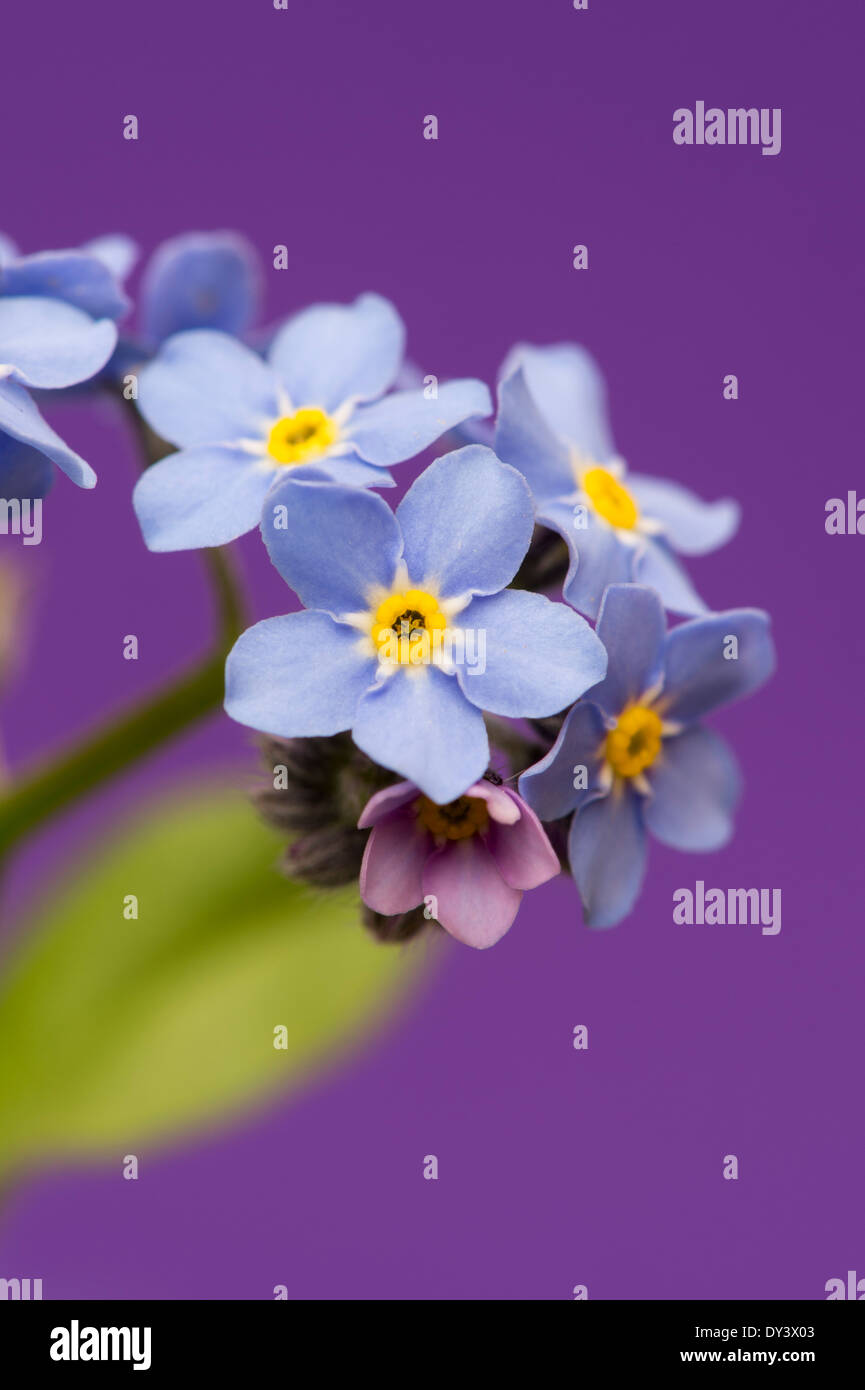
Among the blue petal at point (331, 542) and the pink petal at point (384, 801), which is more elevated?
the blue petal at point (331, 542)

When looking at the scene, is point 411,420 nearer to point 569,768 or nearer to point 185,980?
point 569,768

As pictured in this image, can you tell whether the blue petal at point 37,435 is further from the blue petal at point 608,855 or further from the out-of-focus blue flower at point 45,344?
the blue petal at point 608,855

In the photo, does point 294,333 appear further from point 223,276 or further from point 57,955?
point 57,955

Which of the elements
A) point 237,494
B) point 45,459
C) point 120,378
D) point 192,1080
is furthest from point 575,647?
point 192,1080

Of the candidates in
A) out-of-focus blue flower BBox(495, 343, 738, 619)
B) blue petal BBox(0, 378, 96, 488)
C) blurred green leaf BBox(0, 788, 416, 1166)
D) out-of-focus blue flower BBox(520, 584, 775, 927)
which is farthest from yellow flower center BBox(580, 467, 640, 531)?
blurred green leaf BBox(0, 788, 416, 1166)

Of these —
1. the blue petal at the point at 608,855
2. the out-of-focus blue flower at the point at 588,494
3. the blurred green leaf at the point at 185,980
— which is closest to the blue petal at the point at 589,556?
the out-of-focus blue flower at the point at 588,494

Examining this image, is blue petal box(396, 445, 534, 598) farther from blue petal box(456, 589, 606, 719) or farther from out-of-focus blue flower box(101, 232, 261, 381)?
out-of-focus blue flower box(101, 232, 261, 381)

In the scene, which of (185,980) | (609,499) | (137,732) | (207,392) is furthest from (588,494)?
(185,980)
